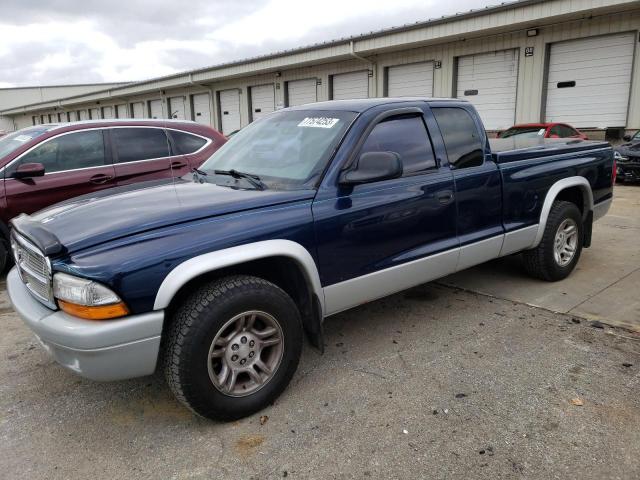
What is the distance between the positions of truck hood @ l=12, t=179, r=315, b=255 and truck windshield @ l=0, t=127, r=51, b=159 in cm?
311

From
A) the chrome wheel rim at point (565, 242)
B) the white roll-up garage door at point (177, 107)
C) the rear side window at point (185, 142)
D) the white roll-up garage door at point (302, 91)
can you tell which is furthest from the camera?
the white roll-up garage door at point (177, 107)

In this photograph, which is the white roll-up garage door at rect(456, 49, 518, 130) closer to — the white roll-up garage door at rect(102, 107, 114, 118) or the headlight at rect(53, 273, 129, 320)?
the headlight at rect(53, 273, 129, 320)

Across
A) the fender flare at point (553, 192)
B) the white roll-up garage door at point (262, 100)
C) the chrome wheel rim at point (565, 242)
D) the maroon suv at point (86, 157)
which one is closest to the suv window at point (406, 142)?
the fender flare at point (553, 192)

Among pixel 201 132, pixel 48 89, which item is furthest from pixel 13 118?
pixel 201 132

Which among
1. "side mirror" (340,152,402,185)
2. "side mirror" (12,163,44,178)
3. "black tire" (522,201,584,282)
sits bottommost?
"black tire" (522,201,584,282)

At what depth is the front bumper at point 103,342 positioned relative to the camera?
7.97 feet

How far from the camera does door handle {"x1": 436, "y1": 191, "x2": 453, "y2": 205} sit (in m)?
3.74

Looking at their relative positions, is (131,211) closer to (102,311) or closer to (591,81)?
(102,311)

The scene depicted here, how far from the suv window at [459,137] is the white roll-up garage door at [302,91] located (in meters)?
18.9

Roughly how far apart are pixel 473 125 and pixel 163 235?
2.85 metres

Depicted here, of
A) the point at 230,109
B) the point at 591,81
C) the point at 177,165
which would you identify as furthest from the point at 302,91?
the point at 177,165

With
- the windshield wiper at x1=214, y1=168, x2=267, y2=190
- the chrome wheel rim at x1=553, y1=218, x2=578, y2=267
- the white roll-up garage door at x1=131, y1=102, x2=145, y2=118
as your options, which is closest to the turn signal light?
the windshield wiper at x1=214, y1=168, x2=267, y2=190

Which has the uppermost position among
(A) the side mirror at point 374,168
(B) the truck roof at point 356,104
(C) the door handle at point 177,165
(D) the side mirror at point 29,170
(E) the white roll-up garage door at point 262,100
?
(E) the white roll-up garage door at point 262,100

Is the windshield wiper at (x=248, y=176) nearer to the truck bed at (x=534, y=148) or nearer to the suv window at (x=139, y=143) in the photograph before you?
the truck bed at (x=534, y=148)
